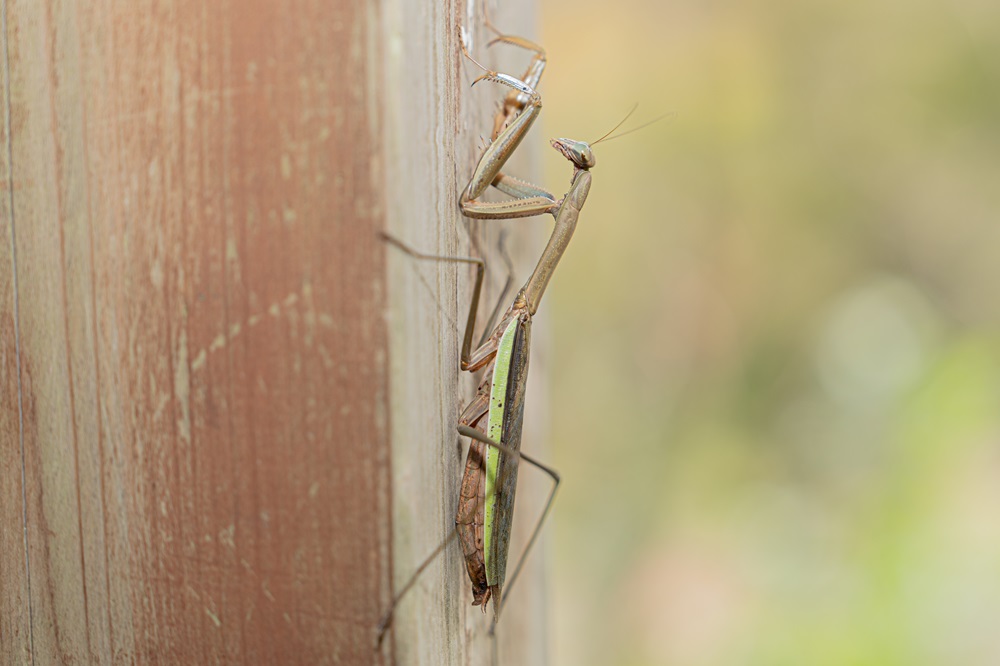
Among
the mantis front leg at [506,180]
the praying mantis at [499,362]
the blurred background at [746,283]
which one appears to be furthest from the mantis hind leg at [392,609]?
the blurred background at [746,283]

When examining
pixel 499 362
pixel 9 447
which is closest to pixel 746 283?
pixel 499 362

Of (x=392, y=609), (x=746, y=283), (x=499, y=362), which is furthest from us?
(x=746, y=283)

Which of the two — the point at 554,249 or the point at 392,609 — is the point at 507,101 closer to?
the point at 554,249

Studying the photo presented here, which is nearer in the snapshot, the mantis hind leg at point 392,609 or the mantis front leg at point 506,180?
the mantis hind leg at point 392,609

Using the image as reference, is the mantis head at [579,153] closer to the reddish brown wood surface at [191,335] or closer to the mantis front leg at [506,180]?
the mantis front leg at [506,180]

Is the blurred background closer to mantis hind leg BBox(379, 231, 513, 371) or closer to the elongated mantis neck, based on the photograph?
the elongated mantis neck

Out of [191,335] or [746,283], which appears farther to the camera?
[746,283]

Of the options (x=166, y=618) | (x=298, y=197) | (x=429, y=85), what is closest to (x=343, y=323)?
(x=298, y=197)
